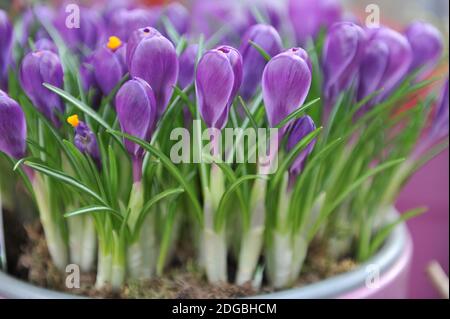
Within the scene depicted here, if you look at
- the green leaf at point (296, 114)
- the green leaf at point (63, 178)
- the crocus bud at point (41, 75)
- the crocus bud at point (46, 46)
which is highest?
the crocus bud at point (46, 46)

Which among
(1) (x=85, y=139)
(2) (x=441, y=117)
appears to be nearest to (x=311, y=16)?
(2) (x=441, y=117)

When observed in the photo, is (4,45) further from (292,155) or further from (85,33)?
(292,155)

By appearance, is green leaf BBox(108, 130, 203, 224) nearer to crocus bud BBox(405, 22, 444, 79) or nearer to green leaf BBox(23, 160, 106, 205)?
green leaf BBox(23, 160, 106, 205)

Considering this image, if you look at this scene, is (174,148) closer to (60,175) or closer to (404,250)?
(60,175)

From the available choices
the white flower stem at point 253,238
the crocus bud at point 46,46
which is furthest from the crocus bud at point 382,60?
the crocus bud at point 46,46

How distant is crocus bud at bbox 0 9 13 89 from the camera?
38cm

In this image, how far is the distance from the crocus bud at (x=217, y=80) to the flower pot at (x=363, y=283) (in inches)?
4.9

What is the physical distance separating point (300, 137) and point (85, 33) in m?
0.20

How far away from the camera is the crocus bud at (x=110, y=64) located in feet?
1.15

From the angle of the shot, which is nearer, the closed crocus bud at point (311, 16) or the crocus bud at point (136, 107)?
the crocus bud at point (136, 107)

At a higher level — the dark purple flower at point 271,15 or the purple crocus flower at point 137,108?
the dark purple flower at point 271,15

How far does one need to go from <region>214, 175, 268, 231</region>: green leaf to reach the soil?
0.15 ft

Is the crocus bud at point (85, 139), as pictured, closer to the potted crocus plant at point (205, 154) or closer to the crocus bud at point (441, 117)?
the potted crocus plant at point (205, 154)

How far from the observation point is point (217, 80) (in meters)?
0.31
